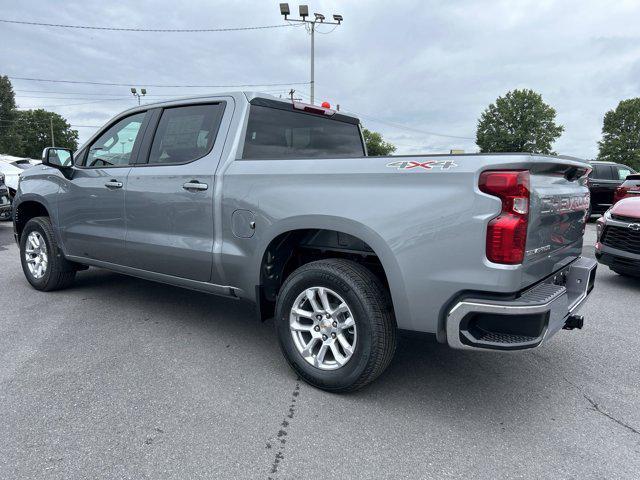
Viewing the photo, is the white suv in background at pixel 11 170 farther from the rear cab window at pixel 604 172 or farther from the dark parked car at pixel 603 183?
the rear cab window at pixel 604 172

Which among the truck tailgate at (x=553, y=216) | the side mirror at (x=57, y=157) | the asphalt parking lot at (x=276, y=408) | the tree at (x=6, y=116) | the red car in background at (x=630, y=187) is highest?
the tree at (x=6, y=116)

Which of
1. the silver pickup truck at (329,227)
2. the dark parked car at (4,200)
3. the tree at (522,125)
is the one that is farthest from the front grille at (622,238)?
the tree at (522,125)

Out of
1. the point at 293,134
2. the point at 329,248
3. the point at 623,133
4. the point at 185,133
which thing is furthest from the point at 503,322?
the point at 623,133

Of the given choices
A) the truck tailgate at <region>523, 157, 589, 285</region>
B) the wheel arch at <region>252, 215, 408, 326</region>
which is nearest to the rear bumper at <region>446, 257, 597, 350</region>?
the truck tailgate at <region>523, 157, 589, 285</region>

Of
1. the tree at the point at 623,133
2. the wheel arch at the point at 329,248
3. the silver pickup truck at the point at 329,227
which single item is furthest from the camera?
the tree at the point at 623,133

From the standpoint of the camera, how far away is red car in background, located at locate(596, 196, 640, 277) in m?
5.45

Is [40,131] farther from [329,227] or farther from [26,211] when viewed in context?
[329,227]

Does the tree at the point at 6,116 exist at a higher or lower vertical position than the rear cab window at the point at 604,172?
higher

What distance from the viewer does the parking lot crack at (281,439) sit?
2.18 m

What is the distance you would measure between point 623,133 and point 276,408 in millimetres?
68567

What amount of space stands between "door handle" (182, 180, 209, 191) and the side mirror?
1785 mm

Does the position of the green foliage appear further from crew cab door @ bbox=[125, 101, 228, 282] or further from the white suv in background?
crew cab door @ bbox=[125, 101, 228, 282]

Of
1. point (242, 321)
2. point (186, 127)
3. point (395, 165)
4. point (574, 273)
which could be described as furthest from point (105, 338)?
point (574, 273)

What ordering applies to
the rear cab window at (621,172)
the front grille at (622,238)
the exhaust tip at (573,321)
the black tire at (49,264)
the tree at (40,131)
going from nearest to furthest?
1. the exhaust tip at (573,321)
2. the black tire at (49,264)
3. the front grille at (622,238)
4. the rear cab window at (621,172)
5. the tree at (40,131)
